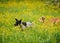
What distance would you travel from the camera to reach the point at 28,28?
6.39 m

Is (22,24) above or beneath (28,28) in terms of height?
above

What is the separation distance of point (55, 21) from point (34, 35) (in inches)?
46.3

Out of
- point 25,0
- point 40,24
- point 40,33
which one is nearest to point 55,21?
point 40,24

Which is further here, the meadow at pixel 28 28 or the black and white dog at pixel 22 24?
the black and white dog at pixel 22 24

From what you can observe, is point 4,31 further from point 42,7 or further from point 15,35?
point 42,7

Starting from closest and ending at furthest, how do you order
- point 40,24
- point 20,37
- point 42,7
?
point 20,37 → point 40,24 → point 42,7

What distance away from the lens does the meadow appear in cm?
573

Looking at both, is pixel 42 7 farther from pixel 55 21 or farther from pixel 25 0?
pixel 55 21

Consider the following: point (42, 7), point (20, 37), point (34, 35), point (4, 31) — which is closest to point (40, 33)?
point (34, 35)

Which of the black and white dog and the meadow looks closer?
the meadow

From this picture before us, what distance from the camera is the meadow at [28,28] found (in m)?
5.73

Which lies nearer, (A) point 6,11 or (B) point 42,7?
(A) point 6,11

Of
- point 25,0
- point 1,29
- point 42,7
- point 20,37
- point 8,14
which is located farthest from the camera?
point 25,0

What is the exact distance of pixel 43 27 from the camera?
21.3 feet
